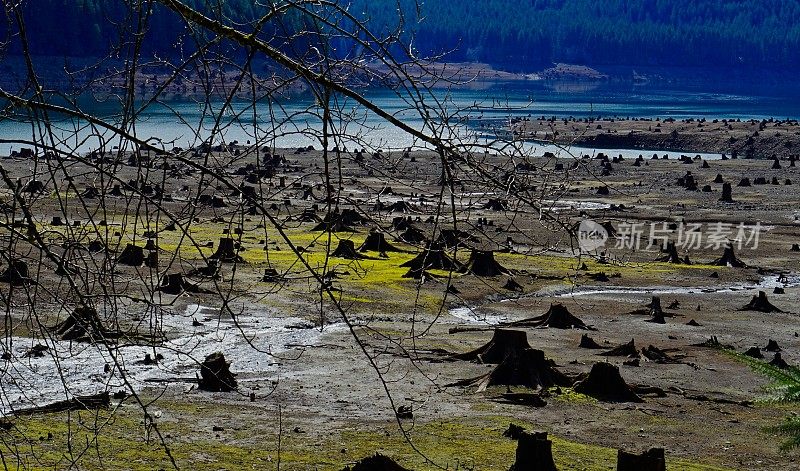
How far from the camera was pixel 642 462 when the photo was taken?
11539 millimetres

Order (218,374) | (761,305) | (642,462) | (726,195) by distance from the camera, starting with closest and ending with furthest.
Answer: (642,462) → (218,374) → (761,305) → (726,195)

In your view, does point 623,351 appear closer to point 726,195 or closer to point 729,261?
point 729,261

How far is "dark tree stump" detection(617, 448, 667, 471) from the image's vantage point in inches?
452

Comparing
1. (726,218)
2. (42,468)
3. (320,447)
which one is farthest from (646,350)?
(726,218)

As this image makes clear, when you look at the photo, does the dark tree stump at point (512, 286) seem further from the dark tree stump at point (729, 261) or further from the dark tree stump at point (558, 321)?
the dark tree stump at point (729, 261)

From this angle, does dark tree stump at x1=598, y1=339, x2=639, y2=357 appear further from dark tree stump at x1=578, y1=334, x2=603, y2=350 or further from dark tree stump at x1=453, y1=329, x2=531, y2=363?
dark tree stump at x1=453, y1=329, x2=531, y2=363

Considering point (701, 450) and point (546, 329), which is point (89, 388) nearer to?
point (701, 450)

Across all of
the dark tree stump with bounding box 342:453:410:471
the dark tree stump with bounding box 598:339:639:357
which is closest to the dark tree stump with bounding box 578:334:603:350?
the dark tree stump with bounding box 598:339:639:357

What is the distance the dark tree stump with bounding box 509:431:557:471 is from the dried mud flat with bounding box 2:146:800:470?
3.92 feet

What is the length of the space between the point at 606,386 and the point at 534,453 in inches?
247

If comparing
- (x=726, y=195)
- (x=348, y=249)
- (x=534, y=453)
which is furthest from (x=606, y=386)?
(x=726, y=195)

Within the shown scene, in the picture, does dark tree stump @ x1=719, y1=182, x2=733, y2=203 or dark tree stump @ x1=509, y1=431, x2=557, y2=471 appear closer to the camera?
dark tree stump @ x1=509, y1=431, x2=557, y2=471

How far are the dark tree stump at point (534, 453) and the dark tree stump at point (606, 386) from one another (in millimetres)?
6051

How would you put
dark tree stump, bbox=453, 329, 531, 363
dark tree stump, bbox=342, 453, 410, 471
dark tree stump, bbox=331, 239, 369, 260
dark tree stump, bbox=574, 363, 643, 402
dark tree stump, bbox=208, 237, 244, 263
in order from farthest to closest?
dark tree stump, bbox=453, 329, 531, 363, dark tree stump, bbox=574, 363, 643, 402, dark tree stump, bbox=342, 453, 410, 471, dark tree stump, bbox=331, 239, 369, 260, dark tree stump, bbox=208, 237, 244, 263
